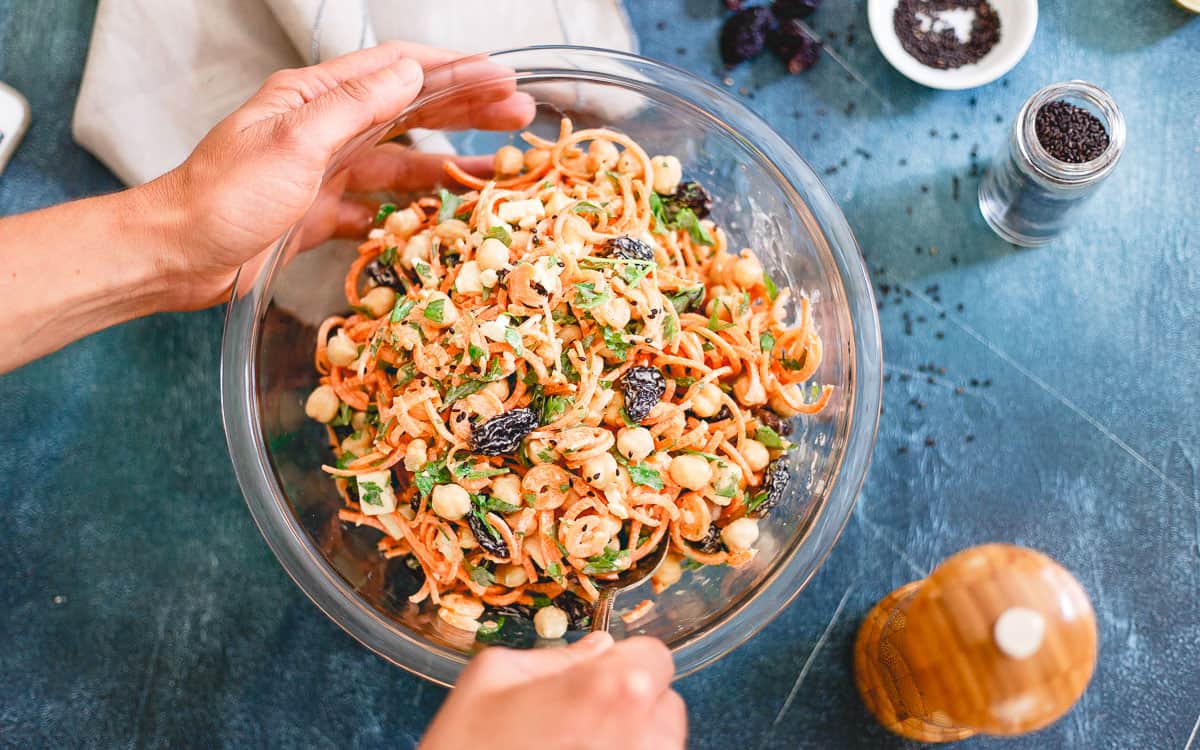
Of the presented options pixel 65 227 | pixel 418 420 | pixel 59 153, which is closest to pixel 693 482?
pixel 418 420

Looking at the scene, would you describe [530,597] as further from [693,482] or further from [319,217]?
[319,217]

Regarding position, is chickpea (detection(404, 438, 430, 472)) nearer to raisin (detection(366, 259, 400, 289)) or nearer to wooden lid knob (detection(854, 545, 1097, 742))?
raisin (detection(366, 259, 400, 289))

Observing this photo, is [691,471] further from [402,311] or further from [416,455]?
[402,311]

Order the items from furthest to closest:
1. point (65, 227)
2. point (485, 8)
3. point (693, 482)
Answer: point (485, 8) < point (65, 227) < point (693, 482)

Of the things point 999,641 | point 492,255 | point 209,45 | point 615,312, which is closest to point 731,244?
point 615,312

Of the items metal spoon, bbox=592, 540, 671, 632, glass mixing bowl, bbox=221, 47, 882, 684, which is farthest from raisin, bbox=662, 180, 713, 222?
metal spoon, bbox=592, 540, 671, 632

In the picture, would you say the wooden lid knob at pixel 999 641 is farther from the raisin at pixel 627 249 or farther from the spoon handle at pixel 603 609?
the raisin at pixel 627 249
